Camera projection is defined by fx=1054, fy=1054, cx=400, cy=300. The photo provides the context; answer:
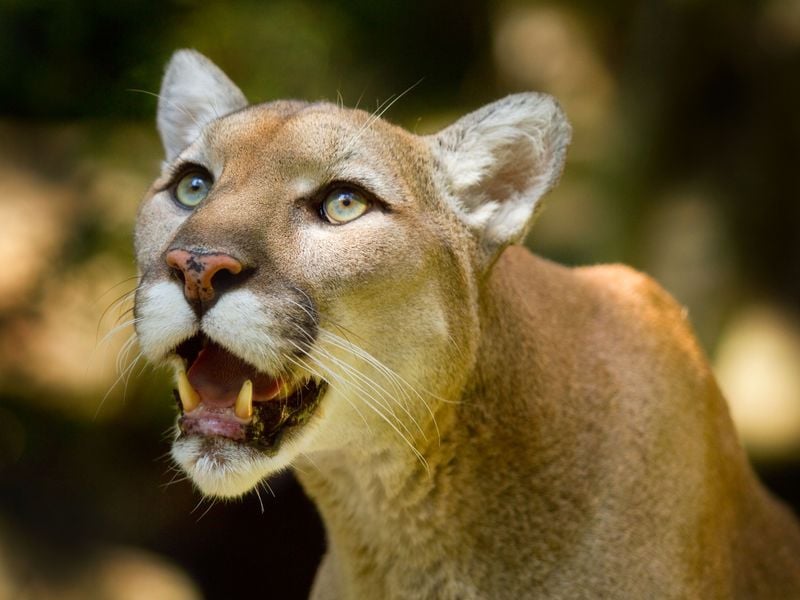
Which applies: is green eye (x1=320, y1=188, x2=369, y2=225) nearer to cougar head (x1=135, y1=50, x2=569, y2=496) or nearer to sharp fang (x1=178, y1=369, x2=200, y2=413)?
cougar head (x1=135, y1=50, x2=569, y2=496)

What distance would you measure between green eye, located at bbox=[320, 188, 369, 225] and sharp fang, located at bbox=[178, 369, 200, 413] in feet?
2.38

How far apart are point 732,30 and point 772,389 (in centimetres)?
288

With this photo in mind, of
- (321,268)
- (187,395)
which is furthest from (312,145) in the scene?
(187,395)

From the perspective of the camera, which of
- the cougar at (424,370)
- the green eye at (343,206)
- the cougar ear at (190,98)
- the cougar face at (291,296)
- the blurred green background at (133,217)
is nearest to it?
the cougar face at (291,296)

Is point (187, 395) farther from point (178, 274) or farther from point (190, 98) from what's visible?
point (190, 98)

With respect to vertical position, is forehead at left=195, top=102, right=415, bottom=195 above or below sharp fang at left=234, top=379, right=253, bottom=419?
above

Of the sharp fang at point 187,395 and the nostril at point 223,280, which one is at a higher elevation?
the nostril at point 223,280

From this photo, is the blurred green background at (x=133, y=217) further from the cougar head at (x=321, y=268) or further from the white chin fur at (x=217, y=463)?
the white chin fur at (x=217, y=463)

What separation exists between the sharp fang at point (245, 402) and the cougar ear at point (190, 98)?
5.10 ft

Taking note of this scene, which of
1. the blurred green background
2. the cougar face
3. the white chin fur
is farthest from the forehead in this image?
the blurred green background

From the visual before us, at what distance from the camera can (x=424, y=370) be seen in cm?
363

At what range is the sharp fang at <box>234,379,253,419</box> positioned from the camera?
3309 millimetres

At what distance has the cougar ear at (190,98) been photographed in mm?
4582

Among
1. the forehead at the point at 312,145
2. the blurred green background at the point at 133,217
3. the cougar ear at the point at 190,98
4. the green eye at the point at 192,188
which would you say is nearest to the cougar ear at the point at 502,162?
the forehead at the point at 312,145
